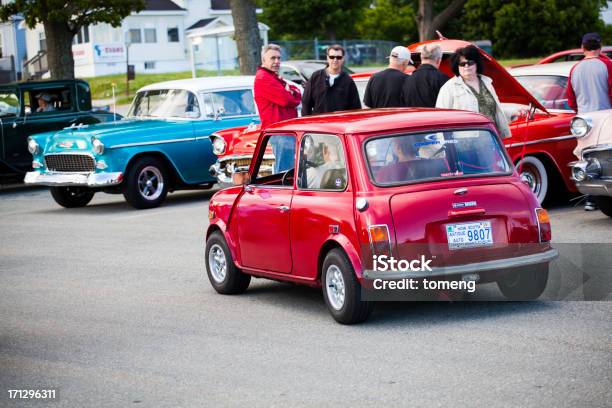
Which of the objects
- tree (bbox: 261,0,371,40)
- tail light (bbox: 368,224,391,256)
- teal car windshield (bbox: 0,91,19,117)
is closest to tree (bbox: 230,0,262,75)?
teal car windshield (bbox: 0,91,19,117)

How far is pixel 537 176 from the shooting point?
13.3 m

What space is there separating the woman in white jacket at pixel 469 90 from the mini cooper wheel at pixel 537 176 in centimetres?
246

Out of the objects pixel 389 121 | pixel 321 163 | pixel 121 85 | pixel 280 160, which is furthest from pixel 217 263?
pixel 121 85

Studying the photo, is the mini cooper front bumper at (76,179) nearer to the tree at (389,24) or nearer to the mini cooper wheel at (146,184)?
the mini cooper wheel at (146,184)

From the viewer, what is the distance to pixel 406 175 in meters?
7.90

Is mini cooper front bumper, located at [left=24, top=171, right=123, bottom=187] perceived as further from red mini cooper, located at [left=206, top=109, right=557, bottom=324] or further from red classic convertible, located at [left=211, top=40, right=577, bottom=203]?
red mini cooper, located at [left=206, top=109, right=557, bottom=324]

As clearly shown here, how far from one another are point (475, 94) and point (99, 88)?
4512 centimetres

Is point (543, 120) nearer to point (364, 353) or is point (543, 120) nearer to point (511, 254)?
point (511, 254)

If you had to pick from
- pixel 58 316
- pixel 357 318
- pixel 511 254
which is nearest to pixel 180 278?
pixel 58 316

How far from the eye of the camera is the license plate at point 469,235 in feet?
25.2

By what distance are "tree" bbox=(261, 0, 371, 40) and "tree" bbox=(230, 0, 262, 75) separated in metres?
43.0

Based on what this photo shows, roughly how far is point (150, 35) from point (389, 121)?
220 feet

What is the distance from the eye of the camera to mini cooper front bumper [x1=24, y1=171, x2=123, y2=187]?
632 inches

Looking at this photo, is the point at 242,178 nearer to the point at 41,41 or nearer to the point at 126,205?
the point at 126,205
